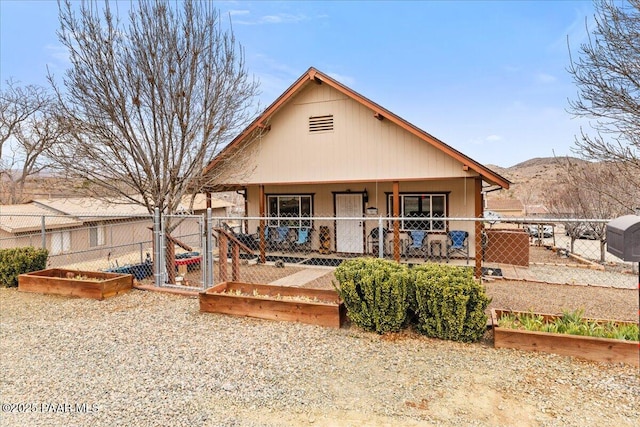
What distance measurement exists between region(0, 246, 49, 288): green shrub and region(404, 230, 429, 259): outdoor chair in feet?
32.8

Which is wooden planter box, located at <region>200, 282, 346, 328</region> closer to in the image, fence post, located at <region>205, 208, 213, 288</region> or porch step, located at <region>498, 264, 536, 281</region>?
fence post, located at <region>205, 208, 213, 288</region>

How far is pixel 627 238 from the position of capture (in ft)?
7.38

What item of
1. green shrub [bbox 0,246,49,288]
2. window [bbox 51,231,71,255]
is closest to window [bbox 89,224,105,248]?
window [bbox 51,231,71,255]

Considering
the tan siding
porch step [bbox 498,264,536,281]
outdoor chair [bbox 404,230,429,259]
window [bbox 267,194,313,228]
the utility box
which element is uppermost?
the tan siding

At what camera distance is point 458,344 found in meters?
4.60

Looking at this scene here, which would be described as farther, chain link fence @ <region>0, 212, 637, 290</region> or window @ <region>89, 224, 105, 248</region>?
window @ <region>89, 224, 105, 248</region>

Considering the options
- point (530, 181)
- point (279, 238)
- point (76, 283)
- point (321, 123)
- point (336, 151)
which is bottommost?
point (76, 283)

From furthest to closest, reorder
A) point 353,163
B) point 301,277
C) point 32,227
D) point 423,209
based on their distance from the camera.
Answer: point 32,227, point 423,209, point 353,163, point 301,277

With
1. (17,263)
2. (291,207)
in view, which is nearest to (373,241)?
(291,207)

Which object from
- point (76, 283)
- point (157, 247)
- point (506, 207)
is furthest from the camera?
point (506, 207)

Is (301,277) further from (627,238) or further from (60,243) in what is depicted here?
(60,243)

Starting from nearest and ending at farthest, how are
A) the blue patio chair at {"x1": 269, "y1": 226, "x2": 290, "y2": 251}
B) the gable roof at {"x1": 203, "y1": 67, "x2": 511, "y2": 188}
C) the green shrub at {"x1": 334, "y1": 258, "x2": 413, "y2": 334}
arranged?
the green shrub at {"x1": 334, "y1": 258, "x2": 413, "y2": 334}
the gable roof at {"x1": 203, "y1": 67, "x2": 511, "y2": 188}
the blue patio chair at {"x1": 269, "y1": 226, "x2": 290, "y2": 251}

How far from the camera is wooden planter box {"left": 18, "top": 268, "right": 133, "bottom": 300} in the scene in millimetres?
7062

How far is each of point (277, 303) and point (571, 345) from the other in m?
3.77
